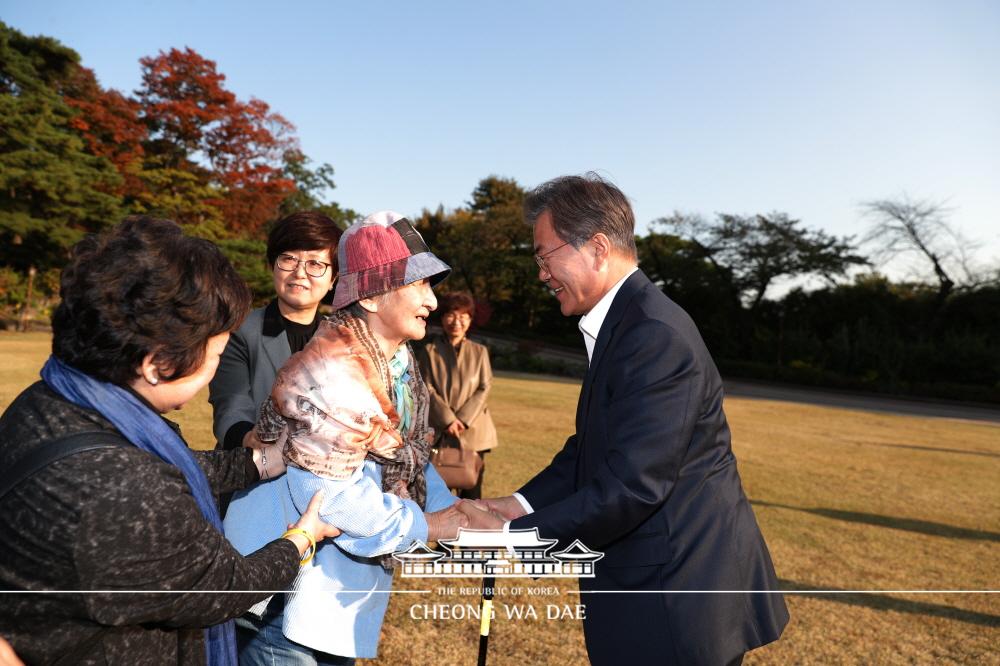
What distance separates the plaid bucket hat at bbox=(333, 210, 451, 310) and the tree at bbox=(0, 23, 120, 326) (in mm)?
30430

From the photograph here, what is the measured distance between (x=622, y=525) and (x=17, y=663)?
1.50 m

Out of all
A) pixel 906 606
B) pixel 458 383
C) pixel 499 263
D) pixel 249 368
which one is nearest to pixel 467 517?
pixel 249 368

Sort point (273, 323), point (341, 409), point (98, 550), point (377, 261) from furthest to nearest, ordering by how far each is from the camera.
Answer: point (273, 323), point (377, 261), point (341, 409), point (98, 550)

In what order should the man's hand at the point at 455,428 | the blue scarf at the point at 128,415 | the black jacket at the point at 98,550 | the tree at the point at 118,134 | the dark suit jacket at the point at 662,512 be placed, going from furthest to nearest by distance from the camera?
1. the tree at the point at 118,134
2. the man's hand at the point at 455,428
3. the dark suit jacket at the point at 662,512
4. the blue scarf at the point at 128,415
5. the black jacket at the point at 98,550

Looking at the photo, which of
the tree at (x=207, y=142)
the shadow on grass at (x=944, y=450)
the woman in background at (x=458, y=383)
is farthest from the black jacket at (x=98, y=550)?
the tree at (x=207, y=142)

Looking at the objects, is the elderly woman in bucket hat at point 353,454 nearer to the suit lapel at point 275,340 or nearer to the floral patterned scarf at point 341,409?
the floral patterned scarf at point 341,409

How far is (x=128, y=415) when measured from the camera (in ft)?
5.19

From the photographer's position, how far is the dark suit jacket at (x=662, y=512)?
2.04 metres

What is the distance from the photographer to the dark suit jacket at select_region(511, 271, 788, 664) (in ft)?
6.70

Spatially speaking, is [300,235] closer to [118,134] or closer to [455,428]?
[455,428]

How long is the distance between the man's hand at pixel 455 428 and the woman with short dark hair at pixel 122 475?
192 inches

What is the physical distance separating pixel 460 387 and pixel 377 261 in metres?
4.82

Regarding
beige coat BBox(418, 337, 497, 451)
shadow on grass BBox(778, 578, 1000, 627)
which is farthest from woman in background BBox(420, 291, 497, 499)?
shadow on grass BBox(778, 578, 1000, 627)

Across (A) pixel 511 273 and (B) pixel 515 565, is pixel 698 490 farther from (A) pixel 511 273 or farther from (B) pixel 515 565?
(A) pixel 511 273
